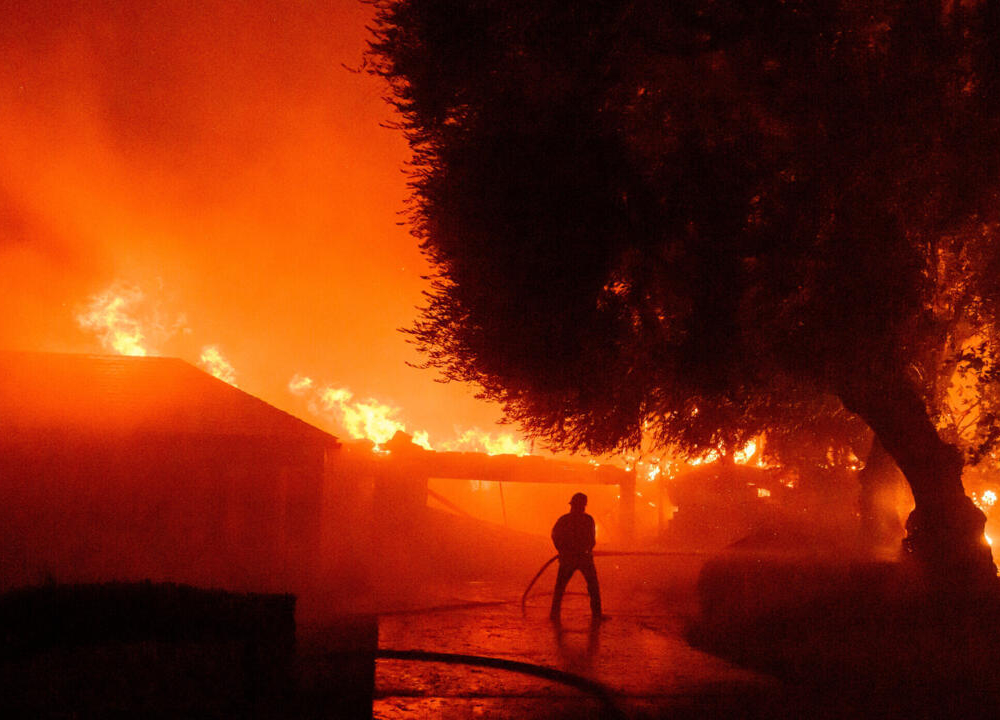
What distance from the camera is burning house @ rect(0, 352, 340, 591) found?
1775cm

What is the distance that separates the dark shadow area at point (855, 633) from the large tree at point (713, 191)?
0.88 meters

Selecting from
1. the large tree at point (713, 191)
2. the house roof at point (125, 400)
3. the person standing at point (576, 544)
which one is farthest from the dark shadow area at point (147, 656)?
the house roof at point (125, 400)

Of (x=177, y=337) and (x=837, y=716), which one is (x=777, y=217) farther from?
(x=177, y=337)

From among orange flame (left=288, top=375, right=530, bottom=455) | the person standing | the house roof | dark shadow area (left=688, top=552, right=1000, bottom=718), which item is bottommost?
dark shadow area (left=688, top=552, right=1000, bottom=718)

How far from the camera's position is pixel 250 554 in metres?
19.5

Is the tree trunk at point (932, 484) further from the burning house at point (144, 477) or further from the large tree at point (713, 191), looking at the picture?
the burning house at point (144, 477)

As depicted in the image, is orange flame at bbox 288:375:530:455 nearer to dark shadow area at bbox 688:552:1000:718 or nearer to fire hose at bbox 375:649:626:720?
dark shadow area at bbox 688:552:1000:718

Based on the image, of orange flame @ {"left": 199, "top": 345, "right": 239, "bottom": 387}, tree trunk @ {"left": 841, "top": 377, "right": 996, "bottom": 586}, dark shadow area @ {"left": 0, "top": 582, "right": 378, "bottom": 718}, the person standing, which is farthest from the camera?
orange flame @ {"left": 199, "top": 345, "right": 239, "bottom": 387}

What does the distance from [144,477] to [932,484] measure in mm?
16197

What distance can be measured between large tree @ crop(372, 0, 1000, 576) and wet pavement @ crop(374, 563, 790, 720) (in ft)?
10.2

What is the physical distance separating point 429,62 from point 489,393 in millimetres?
4501

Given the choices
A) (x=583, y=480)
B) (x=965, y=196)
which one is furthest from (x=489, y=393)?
(x=583, y=480)

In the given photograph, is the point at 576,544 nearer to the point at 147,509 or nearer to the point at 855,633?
the point at 855,633

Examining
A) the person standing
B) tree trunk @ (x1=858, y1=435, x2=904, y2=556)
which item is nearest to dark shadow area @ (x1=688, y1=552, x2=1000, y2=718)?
the person standing
